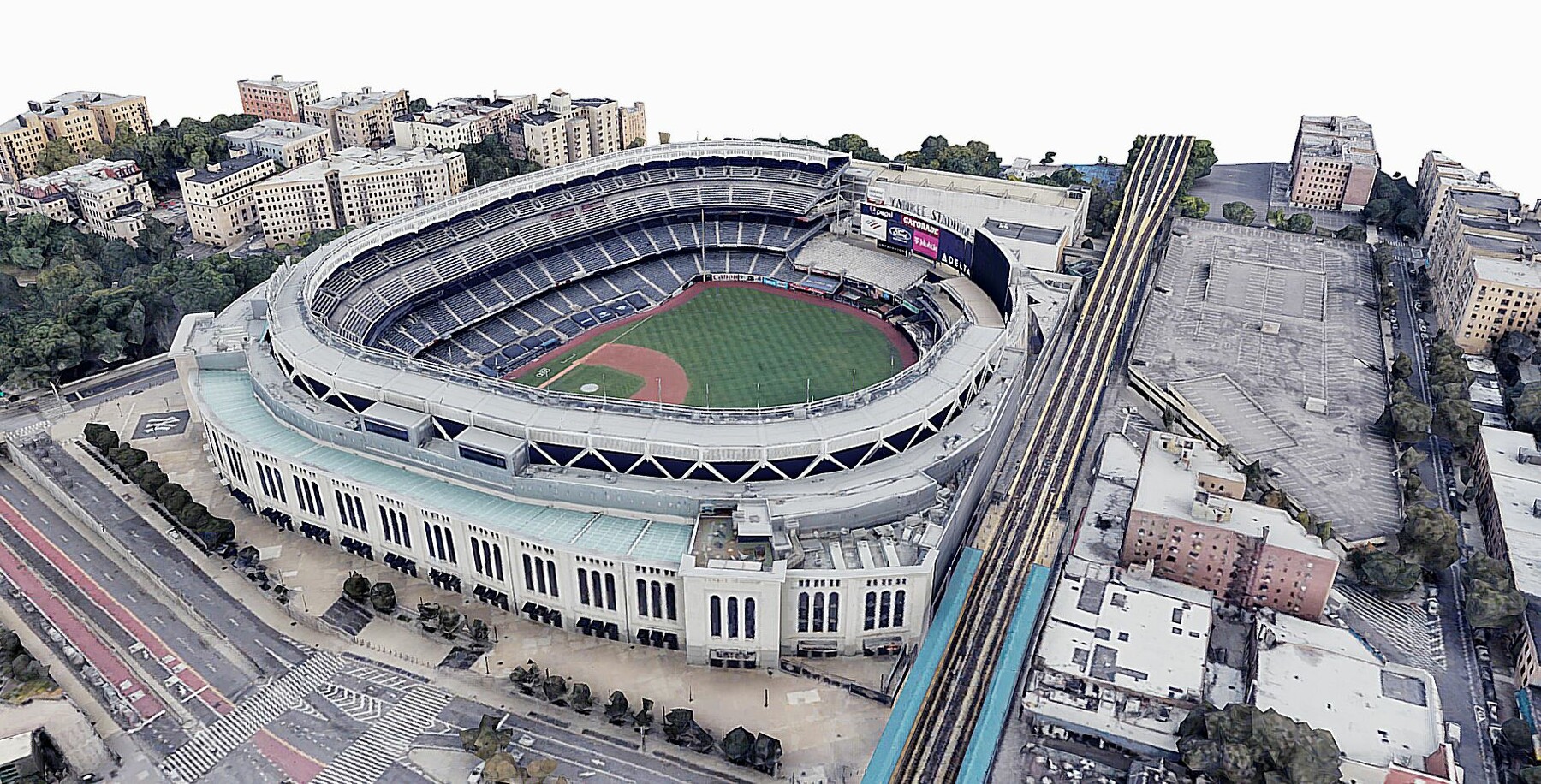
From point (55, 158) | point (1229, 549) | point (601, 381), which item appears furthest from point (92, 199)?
point (1229, 549)

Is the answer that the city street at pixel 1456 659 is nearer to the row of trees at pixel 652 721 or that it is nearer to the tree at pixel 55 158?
the row of trees at pixel 652 721

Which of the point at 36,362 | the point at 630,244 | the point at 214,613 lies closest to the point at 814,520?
the point at 214,613

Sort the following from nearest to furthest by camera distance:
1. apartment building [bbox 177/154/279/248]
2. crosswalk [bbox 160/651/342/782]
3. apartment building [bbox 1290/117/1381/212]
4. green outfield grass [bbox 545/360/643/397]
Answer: crosswalk [bbox 160/651/342/782]
green outfield grass [bbox 545/360/643/397]
apartment building [bbox 177/154/279/248]
apartment building [bbox 1290/117/1381/212]

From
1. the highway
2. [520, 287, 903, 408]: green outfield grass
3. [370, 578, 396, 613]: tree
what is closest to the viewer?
the highway

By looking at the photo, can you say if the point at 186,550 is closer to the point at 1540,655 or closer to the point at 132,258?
the point at 132,258

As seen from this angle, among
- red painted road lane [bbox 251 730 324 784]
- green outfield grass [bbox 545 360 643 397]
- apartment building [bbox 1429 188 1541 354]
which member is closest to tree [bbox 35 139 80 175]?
green outfield grass [bbox 545 360 643 397]

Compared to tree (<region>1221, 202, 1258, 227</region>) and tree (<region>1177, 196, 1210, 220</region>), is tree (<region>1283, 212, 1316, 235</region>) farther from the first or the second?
tree (<region>1177, 196, 1210, 220</region>)
